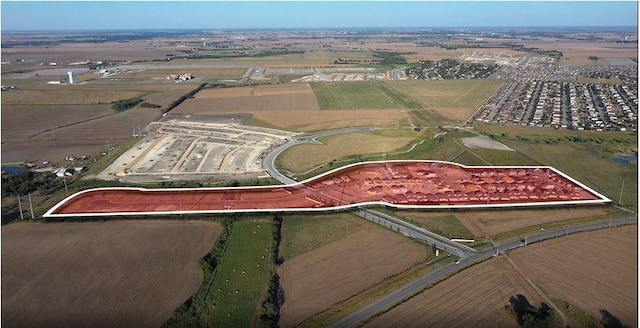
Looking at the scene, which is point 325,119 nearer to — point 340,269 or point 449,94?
point 449,94

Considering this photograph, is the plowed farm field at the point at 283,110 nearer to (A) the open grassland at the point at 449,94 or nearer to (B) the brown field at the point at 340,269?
(A) the open grassland at the point at 449,94

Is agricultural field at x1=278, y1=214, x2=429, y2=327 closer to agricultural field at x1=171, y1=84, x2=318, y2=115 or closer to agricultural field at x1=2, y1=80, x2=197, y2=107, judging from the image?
agricultural field at x1=171, y1=84, x2=318, y2=115

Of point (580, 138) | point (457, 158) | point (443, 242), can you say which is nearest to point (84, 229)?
point (443, 242)

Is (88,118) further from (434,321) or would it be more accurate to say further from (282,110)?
(434,321)

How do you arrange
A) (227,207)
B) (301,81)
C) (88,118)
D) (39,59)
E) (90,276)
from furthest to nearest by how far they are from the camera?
1. (39,59)
2. (301,81)
3. (88,118)
4. (227,207)
5. (90,276)

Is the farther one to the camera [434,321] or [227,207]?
[227,207]

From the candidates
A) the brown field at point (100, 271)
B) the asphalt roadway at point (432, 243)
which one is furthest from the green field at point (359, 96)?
the brown field at point (100, 271)

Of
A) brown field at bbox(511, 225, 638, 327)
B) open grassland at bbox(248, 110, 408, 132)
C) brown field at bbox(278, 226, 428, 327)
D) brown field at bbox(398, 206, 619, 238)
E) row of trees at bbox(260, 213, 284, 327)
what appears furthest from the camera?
open grassland at bbox(248, 110, 408, 132)

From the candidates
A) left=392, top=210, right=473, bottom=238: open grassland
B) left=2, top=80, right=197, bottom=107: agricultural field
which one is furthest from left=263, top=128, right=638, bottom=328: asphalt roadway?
left=2, top=80, right=197, bottom=107: agricultural field
